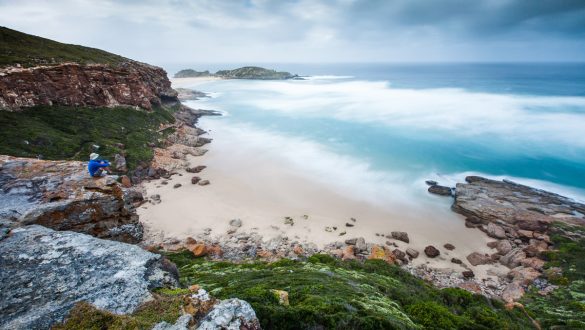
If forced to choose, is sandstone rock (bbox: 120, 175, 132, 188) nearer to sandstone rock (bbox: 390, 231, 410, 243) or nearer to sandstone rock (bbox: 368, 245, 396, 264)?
sandstone rock (bbox: 368, 245, 396, 264)

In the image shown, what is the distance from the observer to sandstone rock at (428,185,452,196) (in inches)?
1252

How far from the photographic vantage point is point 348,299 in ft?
31.6

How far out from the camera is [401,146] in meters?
48.2

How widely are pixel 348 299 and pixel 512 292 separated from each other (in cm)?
1491

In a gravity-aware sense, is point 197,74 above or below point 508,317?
above

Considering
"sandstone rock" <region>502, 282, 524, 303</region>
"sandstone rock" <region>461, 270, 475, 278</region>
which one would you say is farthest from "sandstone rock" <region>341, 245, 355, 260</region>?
"sandstone rock" <region>502, 282, 524, 303</region>

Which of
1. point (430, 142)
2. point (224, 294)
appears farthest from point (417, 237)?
point (430, 142)

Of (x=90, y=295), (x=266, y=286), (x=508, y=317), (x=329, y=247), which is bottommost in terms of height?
(x=329, y=247)

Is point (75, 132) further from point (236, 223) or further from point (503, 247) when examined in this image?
point (503, 247)

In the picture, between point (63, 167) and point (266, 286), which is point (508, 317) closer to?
point (266, 286)

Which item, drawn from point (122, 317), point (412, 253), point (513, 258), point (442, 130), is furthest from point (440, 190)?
point (122, 317)

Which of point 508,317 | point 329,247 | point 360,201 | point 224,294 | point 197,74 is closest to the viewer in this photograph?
point 224,294

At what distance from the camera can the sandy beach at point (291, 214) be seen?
23656 mm

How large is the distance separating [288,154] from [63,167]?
33873 millimetres
